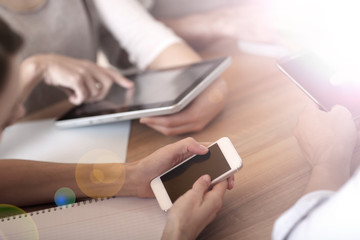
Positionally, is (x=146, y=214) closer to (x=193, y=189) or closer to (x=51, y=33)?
(x=193, y=189)

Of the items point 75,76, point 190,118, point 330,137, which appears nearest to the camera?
point 330,137

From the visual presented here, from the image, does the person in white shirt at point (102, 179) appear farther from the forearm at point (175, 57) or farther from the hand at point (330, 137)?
the forearm at point (175, 57)

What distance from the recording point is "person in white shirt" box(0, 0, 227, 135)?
2.18ft

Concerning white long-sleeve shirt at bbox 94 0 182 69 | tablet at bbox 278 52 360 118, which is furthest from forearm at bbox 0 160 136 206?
white long-sleeve shirt at bbox 94 0 182 69

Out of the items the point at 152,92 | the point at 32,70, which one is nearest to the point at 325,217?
the point at 152,92

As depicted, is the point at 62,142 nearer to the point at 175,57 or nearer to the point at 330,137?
the point at 175,57

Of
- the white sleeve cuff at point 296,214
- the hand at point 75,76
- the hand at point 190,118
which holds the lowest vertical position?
the hand at point 75,76

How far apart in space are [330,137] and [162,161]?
0.60ft

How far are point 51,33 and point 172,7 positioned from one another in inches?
13.2

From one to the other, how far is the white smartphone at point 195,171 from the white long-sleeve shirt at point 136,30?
0.39 m

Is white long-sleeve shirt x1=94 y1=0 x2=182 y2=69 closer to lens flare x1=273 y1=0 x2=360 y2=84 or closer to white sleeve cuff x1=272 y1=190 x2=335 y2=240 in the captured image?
lens flare x1=273 y1=0 x2=360 y2=84

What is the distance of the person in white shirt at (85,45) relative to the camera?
666mm

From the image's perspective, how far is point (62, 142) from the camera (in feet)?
1.91

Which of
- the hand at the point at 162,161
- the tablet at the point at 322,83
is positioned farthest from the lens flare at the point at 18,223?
the tablet at the point at 322,83
